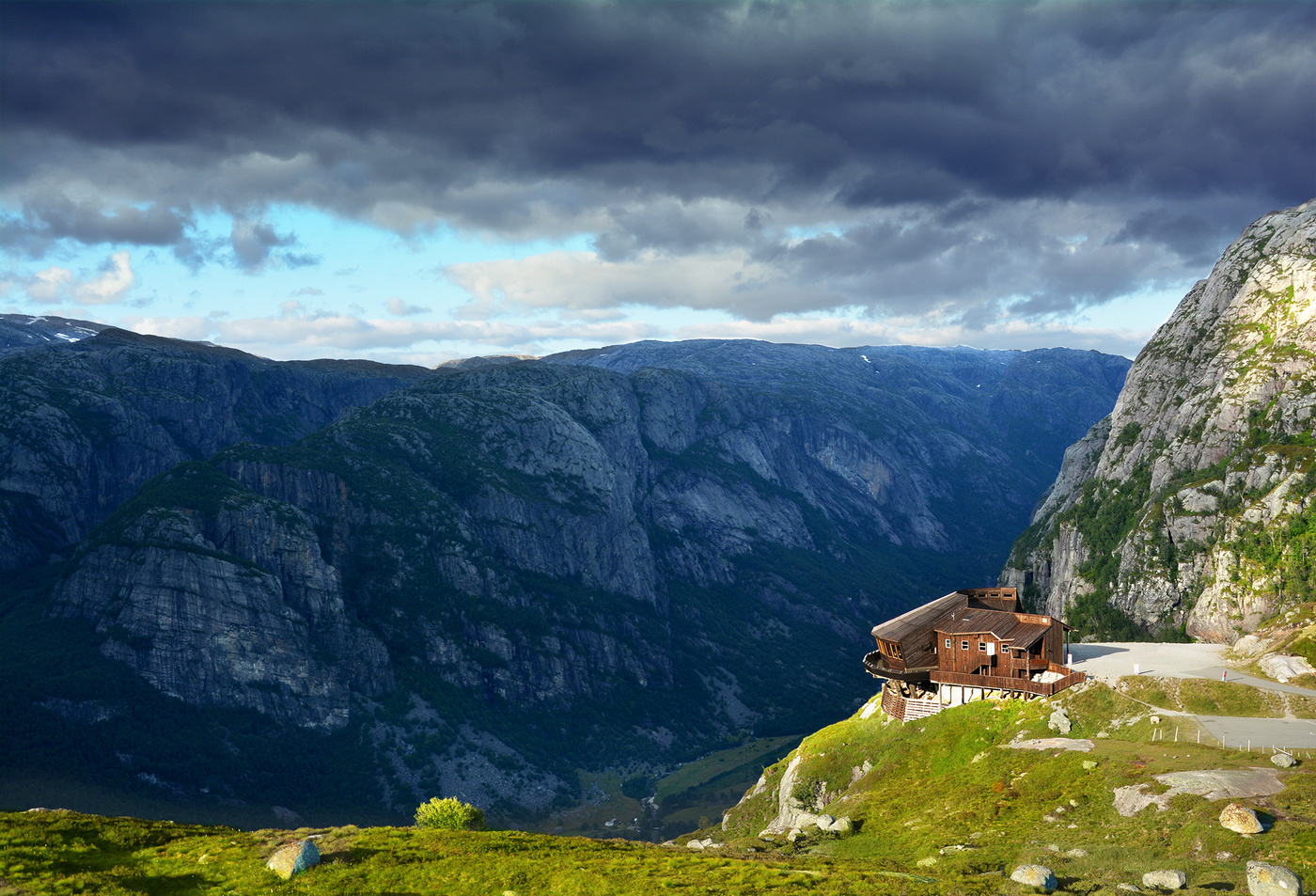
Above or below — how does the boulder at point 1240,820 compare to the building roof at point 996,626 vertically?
below

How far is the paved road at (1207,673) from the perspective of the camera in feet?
291

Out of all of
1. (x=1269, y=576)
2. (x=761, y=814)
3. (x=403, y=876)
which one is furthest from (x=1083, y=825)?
(x=1269, y=576)

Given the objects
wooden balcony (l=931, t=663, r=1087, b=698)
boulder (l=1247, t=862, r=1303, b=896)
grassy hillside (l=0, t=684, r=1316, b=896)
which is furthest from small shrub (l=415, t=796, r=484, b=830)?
boulder (l=1247, t=862, r=1303, b=896)

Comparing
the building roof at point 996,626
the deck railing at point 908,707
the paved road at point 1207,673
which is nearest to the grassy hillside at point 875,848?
the paved road at point 1207,673

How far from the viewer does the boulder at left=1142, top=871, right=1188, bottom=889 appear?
6094 centimetres

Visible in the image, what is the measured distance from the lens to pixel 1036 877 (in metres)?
63.8

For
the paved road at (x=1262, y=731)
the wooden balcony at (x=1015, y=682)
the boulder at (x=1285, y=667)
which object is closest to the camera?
the paved road at (x=1262, y=731)

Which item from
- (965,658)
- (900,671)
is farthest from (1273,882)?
(900,671)

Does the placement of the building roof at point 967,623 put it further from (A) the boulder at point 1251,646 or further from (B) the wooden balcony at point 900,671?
(A) the boulder at point 1251,646

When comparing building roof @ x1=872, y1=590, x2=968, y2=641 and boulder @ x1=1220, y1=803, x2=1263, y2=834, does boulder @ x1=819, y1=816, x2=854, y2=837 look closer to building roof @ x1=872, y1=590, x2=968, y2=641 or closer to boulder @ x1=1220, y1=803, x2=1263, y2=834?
building roof @ x1=872, y1=590, x2=968, y2=641

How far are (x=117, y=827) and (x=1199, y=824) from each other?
298 ft

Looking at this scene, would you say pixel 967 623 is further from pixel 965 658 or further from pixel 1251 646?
pixel 1251 646

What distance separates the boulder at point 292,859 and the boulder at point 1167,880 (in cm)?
6310

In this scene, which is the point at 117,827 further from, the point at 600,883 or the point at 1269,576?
the point at 1269,576
